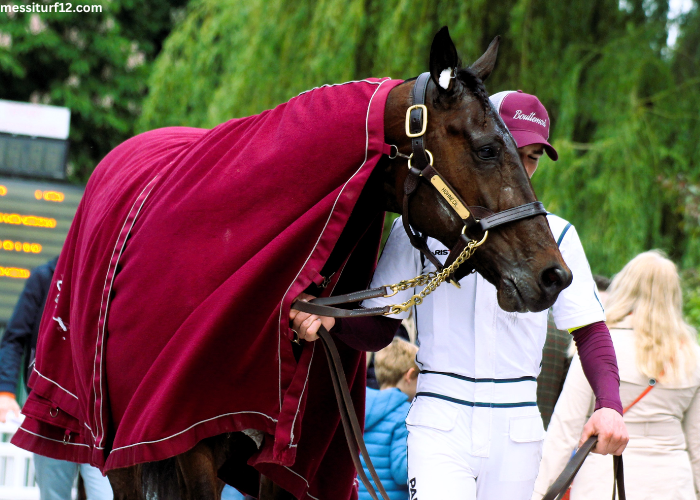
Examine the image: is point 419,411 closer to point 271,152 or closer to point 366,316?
point 366,316

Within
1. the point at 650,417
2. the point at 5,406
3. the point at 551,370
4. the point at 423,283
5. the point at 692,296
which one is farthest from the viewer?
the point at 692,296

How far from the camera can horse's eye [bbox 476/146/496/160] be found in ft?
7.61

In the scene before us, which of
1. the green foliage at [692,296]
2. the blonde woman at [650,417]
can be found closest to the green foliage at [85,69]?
the green foliage at [692,296]

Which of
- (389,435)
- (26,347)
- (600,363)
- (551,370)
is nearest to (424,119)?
(600,363)

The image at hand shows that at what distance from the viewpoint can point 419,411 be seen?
8.45 feet

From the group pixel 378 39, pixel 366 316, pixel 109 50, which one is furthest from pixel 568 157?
pixel 109 50

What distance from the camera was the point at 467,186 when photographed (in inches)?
91.9

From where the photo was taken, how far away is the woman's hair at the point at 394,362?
4.53 m

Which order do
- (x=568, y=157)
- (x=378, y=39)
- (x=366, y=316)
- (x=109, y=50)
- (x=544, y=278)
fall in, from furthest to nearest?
(x=109, y=50), (x=378, y=39), (x=568, y=157), (x=366, y=316), (x=544, y=278)

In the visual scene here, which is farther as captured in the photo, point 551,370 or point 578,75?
point 578,75

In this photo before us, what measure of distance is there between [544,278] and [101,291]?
59.3 inches

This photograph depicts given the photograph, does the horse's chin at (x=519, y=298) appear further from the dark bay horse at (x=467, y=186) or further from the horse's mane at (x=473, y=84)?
the horse's mane at (x=473, y=84)

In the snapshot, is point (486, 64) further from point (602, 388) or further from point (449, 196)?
point (602, 388)

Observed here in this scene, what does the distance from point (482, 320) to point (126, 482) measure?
1371mm
